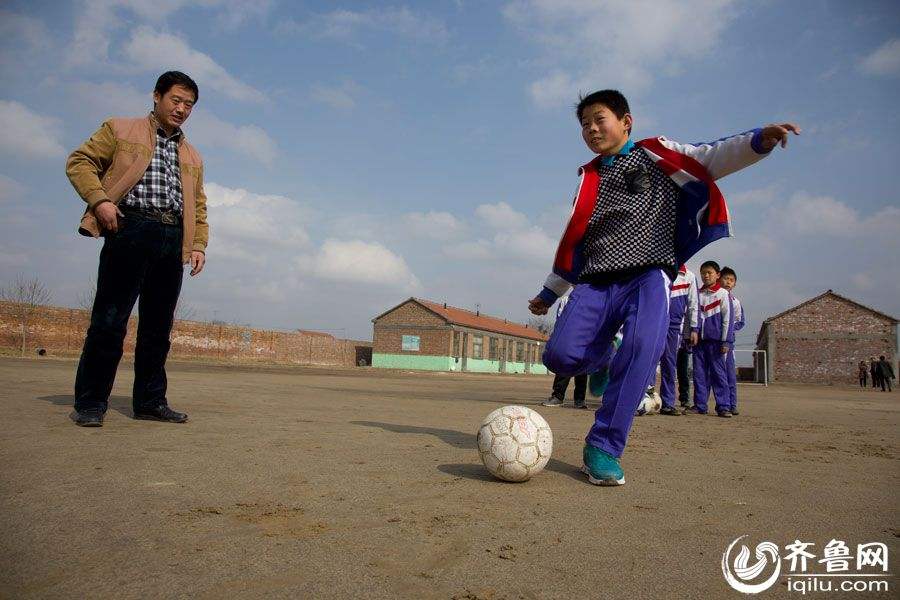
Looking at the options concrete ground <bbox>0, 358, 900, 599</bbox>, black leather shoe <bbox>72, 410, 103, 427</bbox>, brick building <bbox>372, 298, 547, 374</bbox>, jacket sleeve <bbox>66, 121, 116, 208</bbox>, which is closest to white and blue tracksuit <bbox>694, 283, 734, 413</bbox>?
concrete ground <bbox>0, 358, 900, 599</bbox>

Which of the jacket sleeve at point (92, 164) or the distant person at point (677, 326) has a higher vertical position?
the jacket sleeve at point (92, 164)

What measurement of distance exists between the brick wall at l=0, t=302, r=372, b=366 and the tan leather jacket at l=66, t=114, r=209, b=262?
3004 centimetres

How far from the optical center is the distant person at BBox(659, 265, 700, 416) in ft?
27.8

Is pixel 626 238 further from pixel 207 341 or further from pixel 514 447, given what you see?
pixel 207 341

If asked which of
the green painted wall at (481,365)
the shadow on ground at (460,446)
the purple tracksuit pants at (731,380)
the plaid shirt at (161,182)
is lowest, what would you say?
the green painted wall at (481,365)

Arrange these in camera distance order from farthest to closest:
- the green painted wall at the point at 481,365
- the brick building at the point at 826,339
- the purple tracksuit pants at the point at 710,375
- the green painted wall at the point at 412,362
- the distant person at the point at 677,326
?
the green painted wall at the point at 481,365 → the green painted wall at the point at 412,362 → the brick building at the point at 826,339 → the purple tracksuit pants at the point at 710,375 → the distant person at the point at 677,326

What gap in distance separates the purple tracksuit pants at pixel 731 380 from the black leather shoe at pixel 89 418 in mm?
7986

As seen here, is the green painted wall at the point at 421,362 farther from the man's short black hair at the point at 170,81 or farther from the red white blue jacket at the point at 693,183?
the red white blue jacket at the point at 693,183

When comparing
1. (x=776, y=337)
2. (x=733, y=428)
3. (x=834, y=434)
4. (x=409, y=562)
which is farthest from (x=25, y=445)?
(x=776, y=337)

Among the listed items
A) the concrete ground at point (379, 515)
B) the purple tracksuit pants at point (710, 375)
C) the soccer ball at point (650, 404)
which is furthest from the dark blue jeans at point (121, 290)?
the purple tracksuit pants at point (710, 375)

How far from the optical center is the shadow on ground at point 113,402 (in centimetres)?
507

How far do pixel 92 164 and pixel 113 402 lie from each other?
2740mm

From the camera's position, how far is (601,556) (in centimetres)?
192

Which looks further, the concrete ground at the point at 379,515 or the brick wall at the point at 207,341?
the brick wall at the point at 207,341
